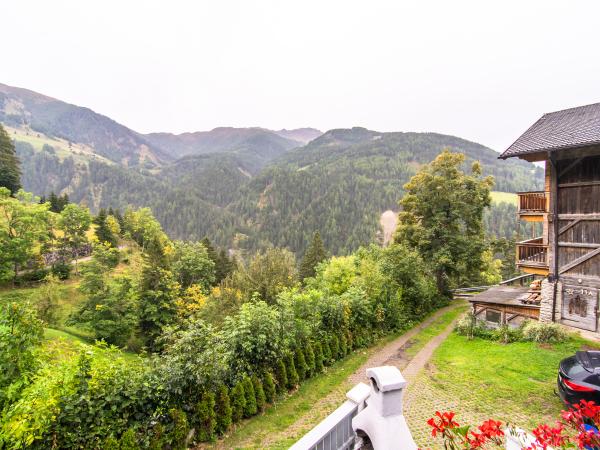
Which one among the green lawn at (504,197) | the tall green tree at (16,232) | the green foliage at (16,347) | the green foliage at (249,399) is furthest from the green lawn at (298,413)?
the green lawn at (504,197)

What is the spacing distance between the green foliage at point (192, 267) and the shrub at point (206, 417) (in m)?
29.3

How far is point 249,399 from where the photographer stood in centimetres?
968

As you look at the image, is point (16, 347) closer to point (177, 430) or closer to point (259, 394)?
point (177, 430)

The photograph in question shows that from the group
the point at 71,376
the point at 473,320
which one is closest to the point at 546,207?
the point at 473,320

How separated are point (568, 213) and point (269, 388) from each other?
1350 centimetres

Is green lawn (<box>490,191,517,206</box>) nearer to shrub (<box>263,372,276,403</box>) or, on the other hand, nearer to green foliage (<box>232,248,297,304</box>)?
green foliage (<box>232,248,297,304</box>)

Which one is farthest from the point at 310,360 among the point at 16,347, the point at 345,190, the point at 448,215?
the point at 345,190

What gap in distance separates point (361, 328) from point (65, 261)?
37.9m

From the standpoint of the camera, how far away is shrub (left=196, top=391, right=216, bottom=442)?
8.45m

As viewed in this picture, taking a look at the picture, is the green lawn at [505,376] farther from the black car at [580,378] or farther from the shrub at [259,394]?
the shrub at [259,394]

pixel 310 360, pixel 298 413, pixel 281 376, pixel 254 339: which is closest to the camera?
pixel 298 413

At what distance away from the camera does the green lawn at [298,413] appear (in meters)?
8.66

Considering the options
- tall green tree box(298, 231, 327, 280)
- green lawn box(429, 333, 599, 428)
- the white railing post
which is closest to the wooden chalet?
green lawn box(429, 333, 599, 428)

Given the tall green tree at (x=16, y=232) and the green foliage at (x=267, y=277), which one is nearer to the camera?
the green foliage at (x=267, y=277)
